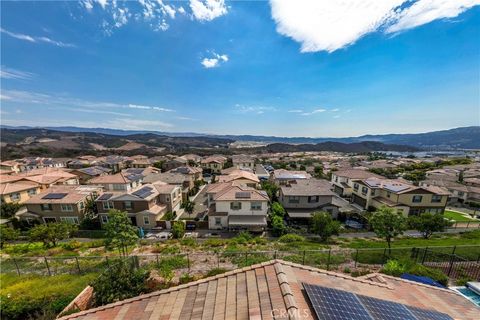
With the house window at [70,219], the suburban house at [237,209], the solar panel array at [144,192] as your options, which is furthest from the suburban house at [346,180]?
the house window at [70,219]

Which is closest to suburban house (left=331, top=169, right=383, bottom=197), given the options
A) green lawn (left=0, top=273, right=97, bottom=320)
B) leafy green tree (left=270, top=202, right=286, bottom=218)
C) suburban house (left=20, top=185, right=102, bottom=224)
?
leafy green tree (left=270, top=202, right=286, bottom=218)

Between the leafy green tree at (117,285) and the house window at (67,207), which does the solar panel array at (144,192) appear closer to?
the house window at (67,207)

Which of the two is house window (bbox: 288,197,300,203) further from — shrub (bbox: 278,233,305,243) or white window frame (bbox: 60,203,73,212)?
white window frame (bbox: 60,203,73,212)

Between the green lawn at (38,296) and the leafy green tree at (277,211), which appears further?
the leafy green tree at (277,211)

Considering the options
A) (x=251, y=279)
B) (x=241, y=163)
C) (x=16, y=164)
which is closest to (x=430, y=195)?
(x=251, y=279)

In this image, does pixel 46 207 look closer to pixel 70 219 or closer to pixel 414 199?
pixel 70 219

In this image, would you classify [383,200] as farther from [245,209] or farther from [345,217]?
[245,209]

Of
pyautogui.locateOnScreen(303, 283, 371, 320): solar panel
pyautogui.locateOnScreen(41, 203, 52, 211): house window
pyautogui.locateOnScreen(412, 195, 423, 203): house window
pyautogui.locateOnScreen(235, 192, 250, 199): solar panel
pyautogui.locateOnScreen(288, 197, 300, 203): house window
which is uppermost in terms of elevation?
pyautogui.locateOnScreen(303, 283, 371, 320): solar panel
